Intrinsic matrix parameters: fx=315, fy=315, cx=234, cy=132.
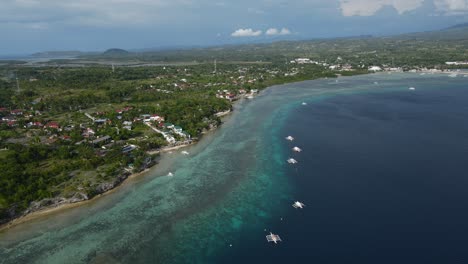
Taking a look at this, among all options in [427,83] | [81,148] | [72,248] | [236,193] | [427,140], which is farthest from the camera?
[427,83]

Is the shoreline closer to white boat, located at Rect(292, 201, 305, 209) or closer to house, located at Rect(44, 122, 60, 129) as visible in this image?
white boat, located at Rect(292, 201, 305, 209)

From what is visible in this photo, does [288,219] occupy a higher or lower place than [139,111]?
lower

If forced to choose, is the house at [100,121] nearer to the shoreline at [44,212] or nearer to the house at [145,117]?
the house at [145,117]

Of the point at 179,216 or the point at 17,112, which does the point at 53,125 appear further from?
the point at 179,216

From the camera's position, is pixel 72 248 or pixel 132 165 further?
pixel 132 165

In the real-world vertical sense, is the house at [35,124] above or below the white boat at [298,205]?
above

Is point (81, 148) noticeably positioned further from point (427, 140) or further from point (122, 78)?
point (122, 78)

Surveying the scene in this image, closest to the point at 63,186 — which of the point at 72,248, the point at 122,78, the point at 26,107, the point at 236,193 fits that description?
the point at 72,248

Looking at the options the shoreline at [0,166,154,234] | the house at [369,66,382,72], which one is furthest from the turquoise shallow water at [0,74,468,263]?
the house at [369,66,382,72]

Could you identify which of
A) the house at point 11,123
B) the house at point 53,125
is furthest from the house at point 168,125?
the house at point 11,123
